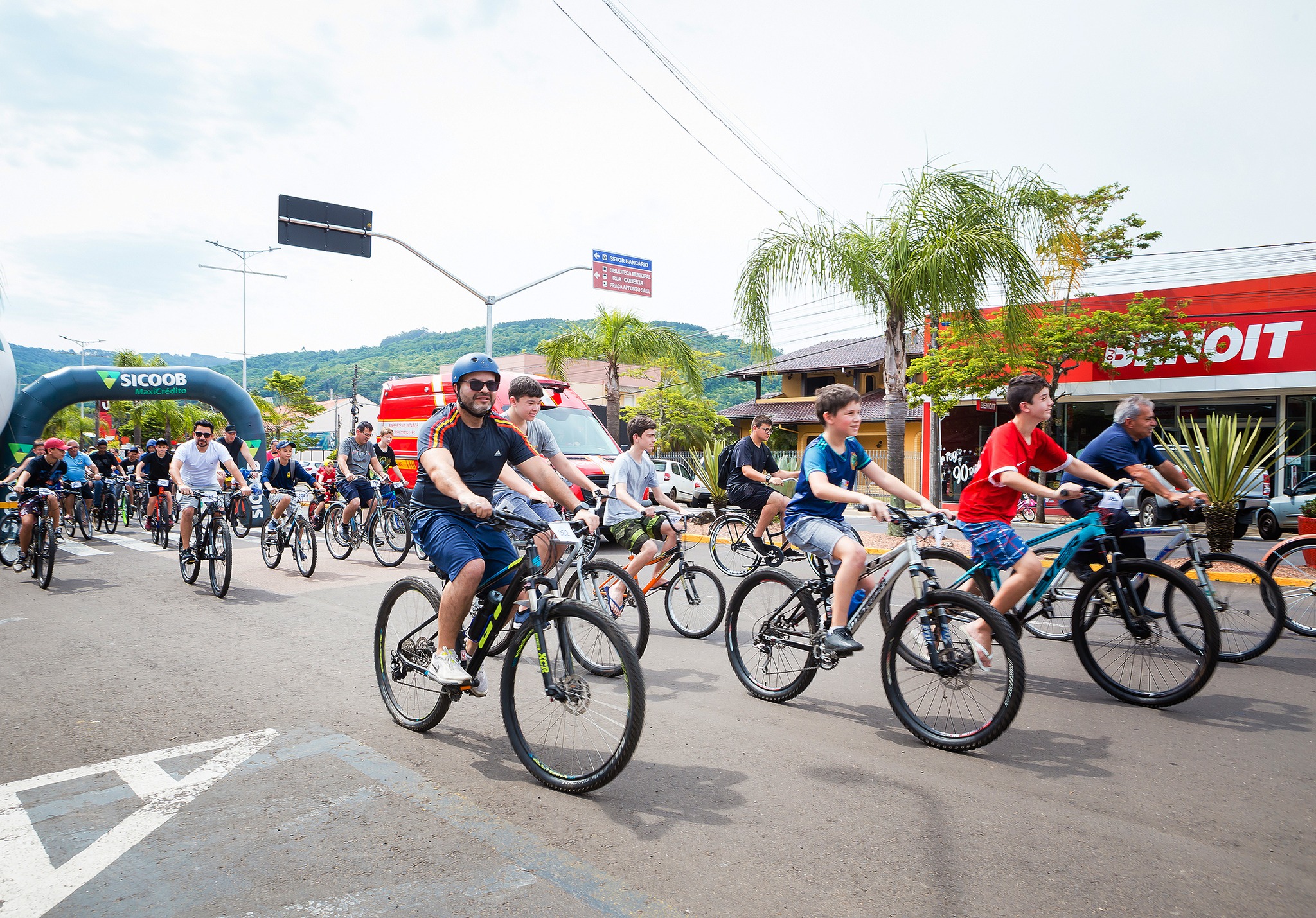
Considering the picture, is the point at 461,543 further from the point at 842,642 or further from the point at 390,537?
the point at 390,537

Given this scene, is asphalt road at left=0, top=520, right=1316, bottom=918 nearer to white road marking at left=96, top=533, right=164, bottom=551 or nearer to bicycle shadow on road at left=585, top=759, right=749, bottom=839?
bicycle shadow on road at left=585, top=759, right=749, bottom=839

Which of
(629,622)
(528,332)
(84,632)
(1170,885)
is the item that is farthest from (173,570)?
(528,332)

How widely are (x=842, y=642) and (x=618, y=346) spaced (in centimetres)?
2534

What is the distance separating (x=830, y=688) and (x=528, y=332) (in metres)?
120

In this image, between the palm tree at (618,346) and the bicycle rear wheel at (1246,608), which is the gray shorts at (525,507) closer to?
the bicycle rear wheel at (1246,608)

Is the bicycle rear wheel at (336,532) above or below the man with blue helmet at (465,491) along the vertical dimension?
below

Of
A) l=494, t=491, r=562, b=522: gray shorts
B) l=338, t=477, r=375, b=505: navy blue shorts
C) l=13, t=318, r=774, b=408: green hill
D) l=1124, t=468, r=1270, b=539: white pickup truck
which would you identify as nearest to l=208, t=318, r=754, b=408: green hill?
l=13, t=318, r=774, b=408: green hill

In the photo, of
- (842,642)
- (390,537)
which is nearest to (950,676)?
(842,642)

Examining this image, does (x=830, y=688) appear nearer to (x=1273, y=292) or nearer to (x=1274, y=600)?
(x=1274, y=600)

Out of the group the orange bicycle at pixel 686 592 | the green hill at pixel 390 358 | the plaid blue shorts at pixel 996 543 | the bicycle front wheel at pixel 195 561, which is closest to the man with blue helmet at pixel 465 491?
the orange bicycle at pixel 686 592

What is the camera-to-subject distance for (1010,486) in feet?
17.7

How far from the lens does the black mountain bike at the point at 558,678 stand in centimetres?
357

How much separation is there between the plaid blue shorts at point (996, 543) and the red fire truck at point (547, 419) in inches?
266

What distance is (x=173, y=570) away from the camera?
11156 mm
